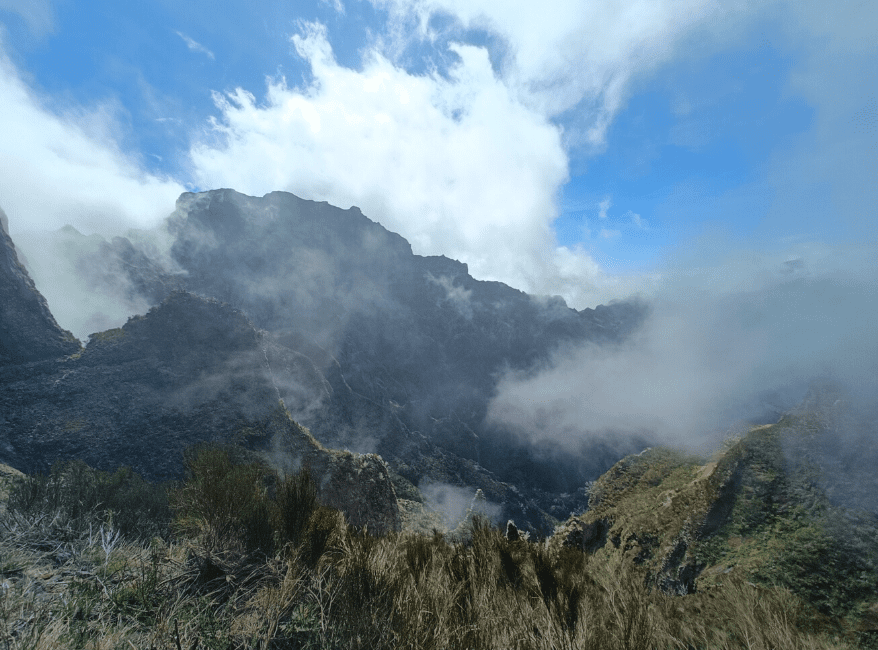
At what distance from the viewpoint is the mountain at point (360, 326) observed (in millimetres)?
108938

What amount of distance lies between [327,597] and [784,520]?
12.4 m

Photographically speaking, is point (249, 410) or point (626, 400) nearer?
point (249, 410)

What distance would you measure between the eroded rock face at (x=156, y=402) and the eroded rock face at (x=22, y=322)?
17.0 ft

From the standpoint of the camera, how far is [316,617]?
11.6 ft

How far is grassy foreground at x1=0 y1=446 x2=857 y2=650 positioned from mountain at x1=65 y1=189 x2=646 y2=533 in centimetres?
8822

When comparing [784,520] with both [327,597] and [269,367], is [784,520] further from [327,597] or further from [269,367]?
[269,367]

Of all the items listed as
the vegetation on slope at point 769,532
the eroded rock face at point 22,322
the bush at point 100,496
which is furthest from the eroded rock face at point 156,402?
the vegetation on slope at point 769,532

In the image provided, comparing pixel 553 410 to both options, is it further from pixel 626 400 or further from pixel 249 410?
pixel 249 410

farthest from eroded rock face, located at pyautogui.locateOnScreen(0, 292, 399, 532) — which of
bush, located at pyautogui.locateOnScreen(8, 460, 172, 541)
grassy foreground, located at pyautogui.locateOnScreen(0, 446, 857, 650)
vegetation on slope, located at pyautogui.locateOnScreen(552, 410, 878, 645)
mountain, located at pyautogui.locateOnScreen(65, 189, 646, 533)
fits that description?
mountain, located at pyautogui.locateOnScreen(65, 189, 646, 533)

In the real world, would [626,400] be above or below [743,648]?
above

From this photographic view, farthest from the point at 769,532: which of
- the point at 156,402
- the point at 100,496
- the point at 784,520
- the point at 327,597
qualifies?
the point at 156,402

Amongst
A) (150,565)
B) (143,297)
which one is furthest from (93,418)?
(143,297)

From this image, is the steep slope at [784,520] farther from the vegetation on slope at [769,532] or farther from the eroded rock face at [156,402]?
the eroded rock face at [156,402]

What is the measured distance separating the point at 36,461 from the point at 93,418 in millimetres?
6390
